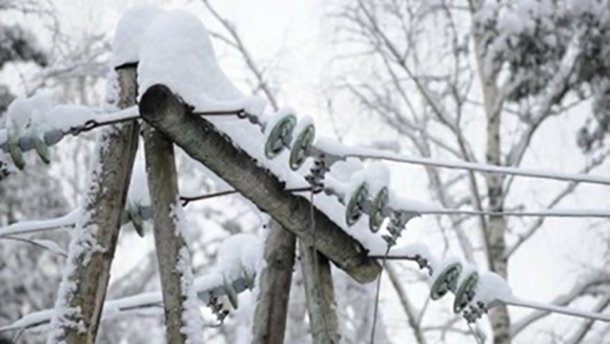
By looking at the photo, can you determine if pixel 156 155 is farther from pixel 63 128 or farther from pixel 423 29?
pixel 423 29

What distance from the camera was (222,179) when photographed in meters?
2.69

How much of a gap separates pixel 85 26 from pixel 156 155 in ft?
22.9

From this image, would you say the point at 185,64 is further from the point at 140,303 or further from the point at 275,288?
the point at 140,303

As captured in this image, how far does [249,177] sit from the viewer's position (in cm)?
268

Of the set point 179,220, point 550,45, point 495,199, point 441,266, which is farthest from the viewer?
point 495,199

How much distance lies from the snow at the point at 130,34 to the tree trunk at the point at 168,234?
0.69ft

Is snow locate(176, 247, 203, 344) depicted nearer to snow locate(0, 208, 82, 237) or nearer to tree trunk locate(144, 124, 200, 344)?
tree trunk locate(144, 124, 200, 344)

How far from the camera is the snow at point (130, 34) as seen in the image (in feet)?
8.80

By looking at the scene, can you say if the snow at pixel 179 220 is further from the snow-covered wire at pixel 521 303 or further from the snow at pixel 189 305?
the snow-covered wire at pixel 521 303

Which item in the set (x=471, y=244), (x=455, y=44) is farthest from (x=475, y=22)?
(x=471, y=244)

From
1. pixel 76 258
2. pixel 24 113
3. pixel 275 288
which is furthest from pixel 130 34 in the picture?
pixel 275 288

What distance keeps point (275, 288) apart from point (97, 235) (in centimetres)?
64

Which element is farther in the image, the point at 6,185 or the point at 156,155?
the point at 6,185

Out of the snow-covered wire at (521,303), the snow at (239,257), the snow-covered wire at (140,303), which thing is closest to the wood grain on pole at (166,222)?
the snow-covered wire at (140,303)
